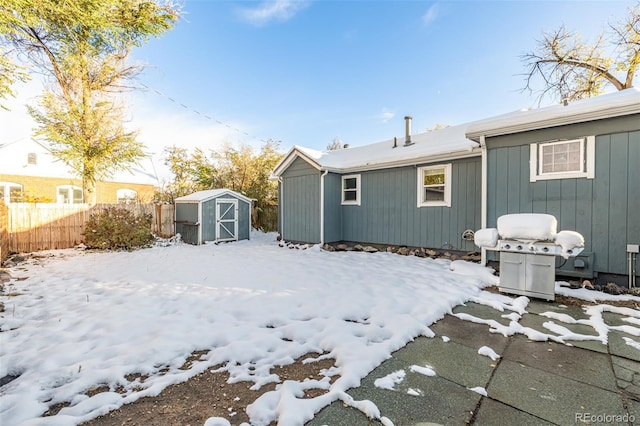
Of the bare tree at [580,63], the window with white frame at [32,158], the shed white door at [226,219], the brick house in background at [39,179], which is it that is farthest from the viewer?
the window with white frame at [32,158]

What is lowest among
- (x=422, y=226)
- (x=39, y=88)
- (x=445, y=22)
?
(x=422, y=226)

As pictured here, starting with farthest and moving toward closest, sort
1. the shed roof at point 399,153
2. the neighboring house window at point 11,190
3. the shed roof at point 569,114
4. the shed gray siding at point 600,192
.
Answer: the neighboring house window at point 11,190 → the shed roof at point 399,153 → the shed gray siding at point 600,192 → the shed roof at point 569,114

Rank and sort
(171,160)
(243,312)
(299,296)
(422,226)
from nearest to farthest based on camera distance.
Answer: (243,312) < (299,296) < (422,226) < (171,160)

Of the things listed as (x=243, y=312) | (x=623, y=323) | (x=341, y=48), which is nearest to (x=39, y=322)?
(x=243, y=312)

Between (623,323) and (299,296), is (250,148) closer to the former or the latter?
(299,296)

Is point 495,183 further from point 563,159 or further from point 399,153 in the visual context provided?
point 399,153

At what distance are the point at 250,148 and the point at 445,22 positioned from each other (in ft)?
33.2

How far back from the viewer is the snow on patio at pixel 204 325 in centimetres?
192

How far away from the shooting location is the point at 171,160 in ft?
47.0

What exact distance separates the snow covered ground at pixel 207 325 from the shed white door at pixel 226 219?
4724mm


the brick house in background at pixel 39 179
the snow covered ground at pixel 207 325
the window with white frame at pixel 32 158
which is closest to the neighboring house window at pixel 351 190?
the snow covered ground at pixel 207 325

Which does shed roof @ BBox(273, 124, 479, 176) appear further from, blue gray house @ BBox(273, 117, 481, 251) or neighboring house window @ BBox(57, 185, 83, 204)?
neighboring house window @ BBox(57, 185, 83, 204)

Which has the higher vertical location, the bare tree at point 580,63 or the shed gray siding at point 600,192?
the bare tree at point 580,63

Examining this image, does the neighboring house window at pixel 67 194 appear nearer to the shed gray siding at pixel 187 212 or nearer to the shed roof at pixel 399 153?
the shed gray siding at pixel 187 212
